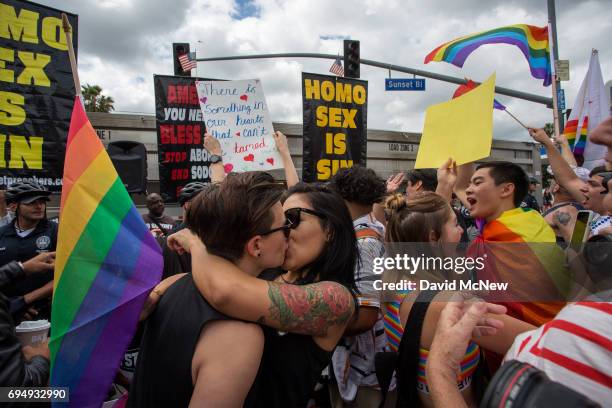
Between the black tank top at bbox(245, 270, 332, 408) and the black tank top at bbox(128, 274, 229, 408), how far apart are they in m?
0.23

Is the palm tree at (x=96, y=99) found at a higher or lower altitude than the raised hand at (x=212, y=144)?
higher

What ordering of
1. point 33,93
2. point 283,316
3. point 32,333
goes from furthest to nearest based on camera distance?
1. point 33,93
2. point 32,333
3. point 283,316

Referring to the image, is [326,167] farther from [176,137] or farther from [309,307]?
[309,307]

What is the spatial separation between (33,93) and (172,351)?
3938mm

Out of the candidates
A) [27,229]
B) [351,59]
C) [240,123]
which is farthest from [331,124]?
[27,229]

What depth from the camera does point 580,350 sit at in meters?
0.70

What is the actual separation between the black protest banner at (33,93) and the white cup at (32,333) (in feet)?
8.17

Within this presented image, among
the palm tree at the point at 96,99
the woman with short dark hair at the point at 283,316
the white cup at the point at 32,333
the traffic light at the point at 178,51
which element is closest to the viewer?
the woman with short dark hair at the point at 283,316

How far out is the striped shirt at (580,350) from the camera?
2.18ft

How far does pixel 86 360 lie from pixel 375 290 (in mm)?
1307

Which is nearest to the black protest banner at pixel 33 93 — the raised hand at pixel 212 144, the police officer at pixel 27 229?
the police officer at pixel 27 229

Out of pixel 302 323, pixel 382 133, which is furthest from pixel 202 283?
pixel 382 133

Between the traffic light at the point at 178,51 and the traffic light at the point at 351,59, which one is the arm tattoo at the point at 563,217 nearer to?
the traffic light at the point at 351,59

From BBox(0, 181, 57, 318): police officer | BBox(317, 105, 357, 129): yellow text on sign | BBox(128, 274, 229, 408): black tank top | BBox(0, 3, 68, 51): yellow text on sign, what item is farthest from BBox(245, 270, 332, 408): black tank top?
BBox(317, 105, 357, 129): yellow text on sign
